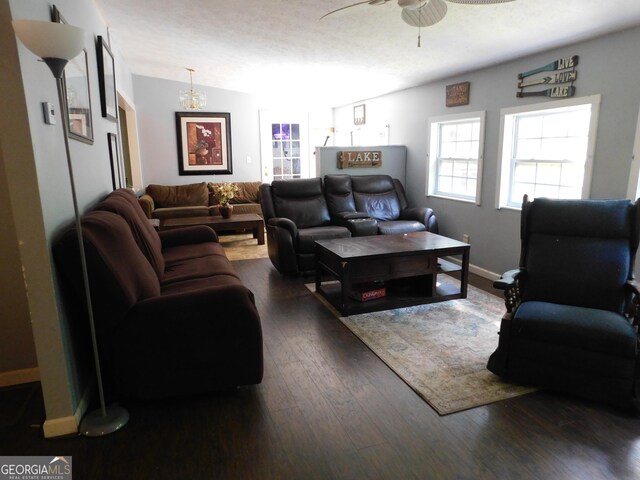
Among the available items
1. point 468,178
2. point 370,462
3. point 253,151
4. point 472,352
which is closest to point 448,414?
point 370,462

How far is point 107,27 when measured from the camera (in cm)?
441

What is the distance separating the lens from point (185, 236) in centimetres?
385

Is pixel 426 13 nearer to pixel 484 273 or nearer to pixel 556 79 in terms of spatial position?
pixel 556 79

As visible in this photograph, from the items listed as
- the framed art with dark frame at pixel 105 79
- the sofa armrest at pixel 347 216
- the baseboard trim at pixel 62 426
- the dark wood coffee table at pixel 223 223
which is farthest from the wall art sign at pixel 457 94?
the baseboard trim at pixel 62 426

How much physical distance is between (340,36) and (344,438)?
3.59 metres

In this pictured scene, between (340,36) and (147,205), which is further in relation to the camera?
(147,205)

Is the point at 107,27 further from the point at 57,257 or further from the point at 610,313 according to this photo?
the point at 610,313

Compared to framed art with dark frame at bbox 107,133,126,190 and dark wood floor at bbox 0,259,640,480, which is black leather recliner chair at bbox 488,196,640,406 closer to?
dark wood floor at bbox 0,259,640,480

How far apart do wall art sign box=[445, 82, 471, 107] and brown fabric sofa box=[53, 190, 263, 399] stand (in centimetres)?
370

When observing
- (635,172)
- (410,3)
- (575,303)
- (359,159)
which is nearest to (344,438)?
(575,303)

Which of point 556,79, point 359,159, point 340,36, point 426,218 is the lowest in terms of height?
point 426,218

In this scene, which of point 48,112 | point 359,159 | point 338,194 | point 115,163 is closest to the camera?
point 48,112

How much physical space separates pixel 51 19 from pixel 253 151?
5808mm

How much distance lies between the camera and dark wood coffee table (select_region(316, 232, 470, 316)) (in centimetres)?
344
